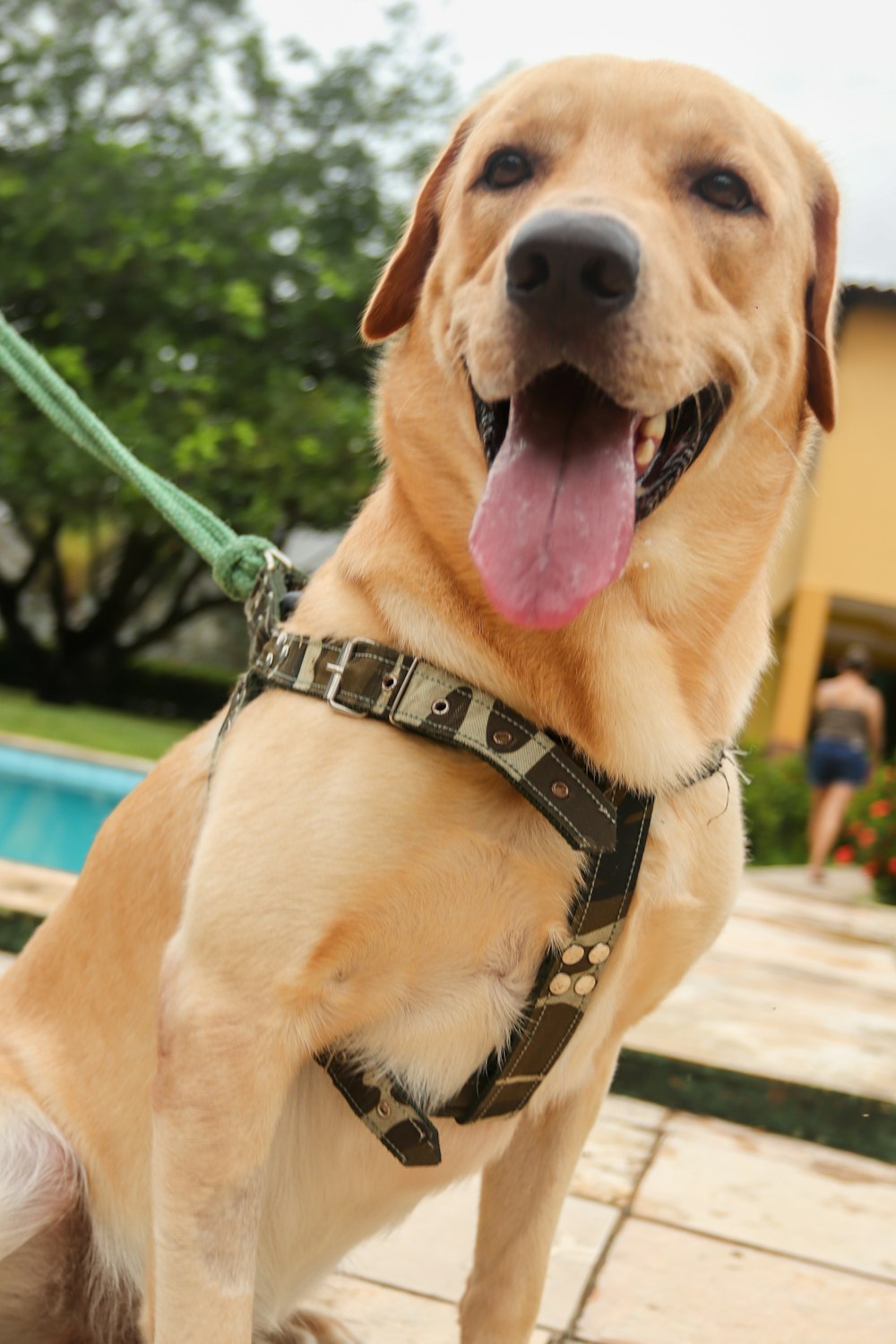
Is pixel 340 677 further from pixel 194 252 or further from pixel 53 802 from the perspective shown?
pixel 194 252

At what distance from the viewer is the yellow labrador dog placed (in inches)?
56.8

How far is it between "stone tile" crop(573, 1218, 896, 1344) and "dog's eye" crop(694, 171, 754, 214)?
176cm

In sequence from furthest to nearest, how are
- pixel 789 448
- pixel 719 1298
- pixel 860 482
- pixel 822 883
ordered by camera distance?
pixel 860 482, pixel 822 883, pixel 719 1298, pixel 789 448

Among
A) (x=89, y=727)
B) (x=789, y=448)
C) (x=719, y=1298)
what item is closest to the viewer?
(x=789, y=448)

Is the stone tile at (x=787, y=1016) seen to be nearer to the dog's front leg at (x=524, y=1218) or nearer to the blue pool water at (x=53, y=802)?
the dog's front leg at (x=524, y=1218)

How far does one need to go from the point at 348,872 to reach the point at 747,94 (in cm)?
126

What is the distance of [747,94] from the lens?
1830mm

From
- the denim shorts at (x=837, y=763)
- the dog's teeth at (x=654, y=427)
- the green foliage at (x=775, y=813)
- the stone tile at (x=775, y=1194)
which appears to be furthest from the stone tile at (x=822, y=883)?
the dog's teeth at (x=654, y=427)

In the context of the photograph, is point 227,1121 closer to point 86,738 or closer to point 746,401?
point 746,401

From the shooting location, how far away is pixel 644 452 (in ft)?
5.25

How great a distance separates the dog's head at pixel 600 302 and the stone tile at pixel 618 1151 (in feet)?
4.83

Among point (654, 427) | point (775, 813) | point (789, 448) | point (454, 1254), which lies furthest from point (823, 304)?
point (775, 813)

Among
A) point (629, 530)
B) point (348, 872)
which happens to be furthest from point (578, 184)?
point (348, 872)

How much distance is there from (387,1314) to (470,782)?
1.14 meters
